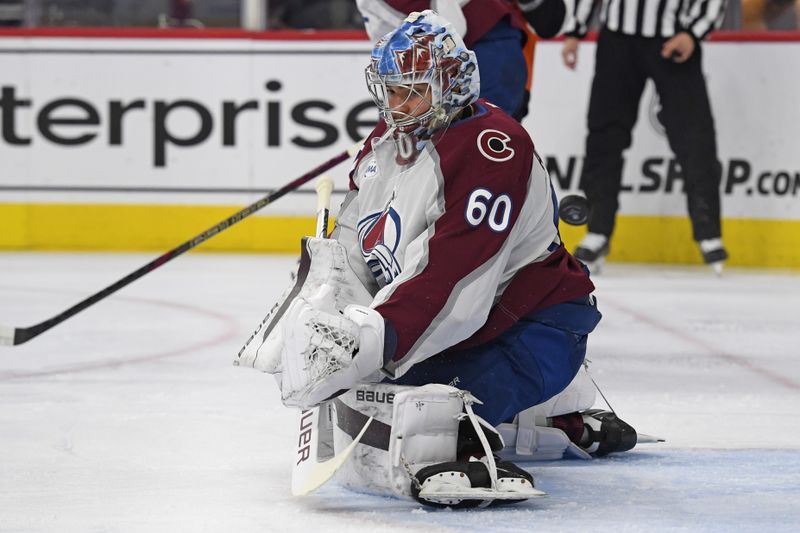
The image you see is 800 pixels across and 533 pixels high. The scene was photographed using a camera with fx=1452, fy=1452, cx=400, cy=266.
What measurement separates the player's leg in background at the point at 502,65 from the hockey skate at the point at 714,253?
1.78 metres

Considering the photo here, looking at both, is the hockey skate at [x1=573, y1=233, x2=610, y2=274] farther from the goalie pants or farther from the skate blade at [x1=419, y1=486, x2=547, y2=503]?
the skate blade at [x1=419, y1=486, x2=547, y2=503]

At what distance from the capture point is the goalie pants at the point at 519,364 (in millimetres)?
2197

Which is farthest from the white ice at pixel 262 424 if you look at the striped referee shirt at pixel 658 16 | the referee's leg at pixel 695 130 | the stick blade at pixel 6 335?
the striped referee shirt at pixel 658 16

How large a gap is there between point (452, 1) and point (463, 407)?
172 cm

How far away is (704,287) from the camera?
16.5 ft

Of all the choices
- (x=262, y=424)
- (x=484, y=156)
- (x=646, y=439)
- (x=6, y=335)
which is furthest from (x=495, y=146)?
(x=6, y=335)

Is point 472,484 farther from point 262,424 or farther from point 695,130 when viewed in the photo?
point 695,130

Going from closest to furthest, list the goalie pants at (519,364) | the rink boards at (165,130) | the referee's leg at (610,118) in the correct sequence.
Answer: the goalie pants at (519,364), the referee's leg at (610,118), the rink boards at (165,130)

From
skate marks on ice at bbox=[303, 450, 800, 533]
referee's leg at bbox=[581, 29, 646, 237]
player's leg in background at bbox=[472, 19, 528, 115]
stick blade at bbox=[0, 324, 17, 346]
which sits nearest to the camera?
skate marks on ice at bbox=[303, 450, 800, 533]

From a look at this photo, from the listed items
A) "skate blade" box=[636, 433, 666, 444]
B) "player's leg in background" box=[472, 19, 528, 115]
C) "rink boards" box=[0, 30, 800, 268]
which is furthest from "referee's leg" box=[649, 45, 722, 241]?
"skate blade" box=[636, 433, 666, 444]

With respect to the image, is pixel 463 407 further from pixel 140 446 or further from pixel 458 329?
pixel 140 446

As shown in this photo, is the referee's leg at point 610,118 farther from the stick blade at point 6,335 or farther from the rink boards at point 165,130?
the stick blade at point 6,335

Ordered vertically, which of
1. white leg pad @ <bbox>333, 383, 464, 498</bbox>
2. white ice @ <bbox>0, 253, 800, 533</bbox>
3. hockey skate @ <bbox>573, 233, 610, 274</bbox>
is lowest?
hockey skate @ <bbox>573, 233, 610, 274</bbox>

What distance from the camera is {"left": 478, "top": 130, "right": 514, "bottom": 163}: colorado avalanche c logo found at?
2.14m
